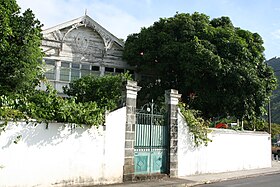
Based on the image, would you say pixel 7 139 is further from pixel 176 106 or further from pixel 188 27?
pixel 188 27

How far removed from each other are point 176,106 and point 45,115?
19.2 ft

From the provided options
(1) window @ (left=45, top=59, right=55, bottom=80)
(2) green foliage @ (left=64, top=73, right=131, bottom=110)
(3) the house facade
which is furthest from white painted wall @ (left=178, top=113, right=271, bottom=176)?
→ (1) window @ (left=45, top=59, right=55, bottom=80)

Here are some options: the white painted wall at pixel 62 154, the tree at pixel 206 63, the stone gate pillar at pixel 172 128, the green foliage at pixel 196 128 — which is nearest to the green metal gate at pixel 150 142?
the stone gate pillar at pixel 172 128

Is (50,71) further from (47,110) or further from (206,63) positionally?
(47,110)

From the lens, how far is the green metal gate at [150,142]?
11.6 meters

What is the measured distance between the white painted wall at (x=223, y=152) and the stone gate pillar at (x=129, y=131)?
2650mm

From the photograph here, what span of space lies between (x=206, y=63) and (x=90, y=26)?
8.63 meters

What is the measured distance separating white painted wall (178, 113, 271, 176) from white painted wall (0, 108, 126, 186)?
11.4 ft

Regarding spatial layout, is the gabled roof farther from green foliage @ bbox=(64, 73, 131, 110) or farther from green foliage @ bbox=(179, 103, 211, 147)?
green foliage @ bbox=(179, 103, 211, 147)

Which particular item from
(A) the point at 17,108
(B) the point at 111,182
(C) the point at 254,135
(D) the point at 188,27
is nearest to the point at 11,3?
(A) the point at 17,108

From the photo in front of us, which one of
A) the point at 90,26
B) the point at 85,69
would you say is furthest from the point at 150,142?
the point at 90,26

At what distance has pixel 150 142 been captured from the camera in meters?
12.0

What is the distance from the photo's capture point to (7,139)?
320 inches

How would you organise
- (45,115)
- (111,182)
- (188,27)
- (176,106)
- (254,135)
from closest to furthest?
(45,115), (111,182), (176,106), (254,135), (188,27)
